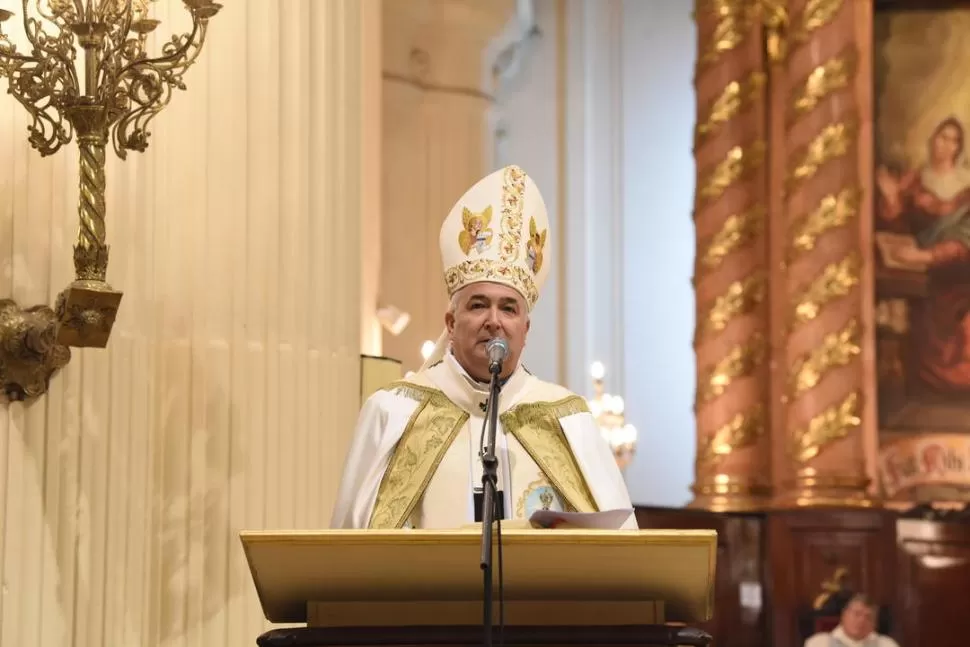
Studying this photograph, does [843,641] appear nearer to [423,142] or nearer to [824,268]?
[824,268]

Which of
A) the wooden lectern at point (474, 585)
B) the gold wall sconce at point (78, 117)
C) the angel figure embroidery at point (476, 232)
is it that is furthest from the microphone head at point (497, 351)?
the gold wall sconce at point (78, 117)

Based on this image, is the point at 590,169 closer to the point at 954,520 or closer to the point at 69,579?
the point at 954,520

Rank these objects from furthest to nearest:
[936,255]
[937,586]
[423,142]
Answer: [423,142]
[936,255]
[937,586]

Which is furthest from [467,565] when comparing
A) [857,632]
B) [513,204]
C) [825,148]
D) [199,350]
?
[825,148]

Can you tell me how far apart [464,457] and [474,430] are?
0.09 metres

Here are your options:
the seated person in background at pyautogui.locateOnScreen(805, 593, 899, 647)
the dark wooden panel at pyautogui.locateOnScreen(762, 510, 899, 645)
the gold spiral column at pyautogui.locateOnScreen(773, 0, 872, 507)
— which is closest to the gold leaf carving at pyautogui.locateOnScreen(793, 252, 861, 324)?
the gold spiral column at pyautogui.locateOnScreen(773, 0, 872, 507)

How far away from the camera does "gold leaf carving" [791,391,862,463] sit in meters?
11.8

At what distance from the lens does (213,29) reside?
5.31 m

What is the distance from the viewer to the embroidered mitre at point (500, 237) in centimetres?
448

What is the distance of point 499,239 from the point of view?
4527 millimetres

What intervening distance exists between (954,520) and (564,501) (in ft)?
25.3

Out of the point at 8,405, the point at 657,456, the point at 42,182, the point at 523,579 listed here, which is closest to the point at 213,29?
the point at 42,182

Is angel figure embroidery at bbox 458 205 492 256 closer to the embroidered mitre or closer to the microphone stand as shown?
the embroidered mitre

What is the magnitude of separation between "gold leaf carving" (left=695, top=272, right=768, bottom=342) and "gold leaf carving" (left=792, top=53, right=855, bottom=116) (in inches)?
48.4
